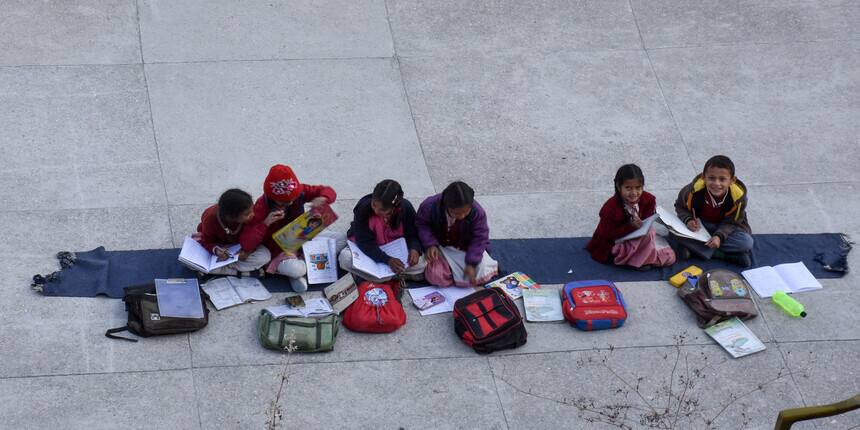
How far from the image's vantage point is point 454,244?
7301mm

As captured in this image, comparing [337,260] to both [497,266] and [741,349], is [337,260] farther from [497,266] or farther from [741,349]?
[741,349]

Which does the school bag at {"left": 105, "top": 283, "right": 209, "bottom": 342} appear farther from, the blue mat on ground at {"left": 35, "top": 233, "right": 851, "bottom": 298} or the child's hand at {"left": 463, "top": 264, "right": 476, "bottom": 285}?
the child's hand at {"left": 463, "top": 264, "right": 476, "bottom": 285}

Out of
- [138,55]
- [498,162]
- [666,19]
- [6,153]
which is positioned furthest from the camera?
[666,19]

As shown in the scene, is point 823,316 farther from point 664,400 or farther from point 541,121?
point 541,121

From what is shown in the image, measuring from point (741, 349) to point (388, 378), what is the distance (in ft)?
7.95

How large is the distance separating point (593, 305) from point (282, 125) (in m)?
3.23

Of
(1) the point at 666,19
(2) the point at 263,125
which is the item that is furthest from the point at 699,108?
(2) the point at 263,125

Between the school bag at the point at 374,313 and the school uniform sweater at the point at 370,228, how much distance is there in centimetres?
32

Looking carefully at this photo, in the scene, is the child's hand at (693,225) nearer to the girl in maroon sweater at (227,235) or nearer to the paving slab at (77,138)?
the girl in maroon sweater at (227,235)

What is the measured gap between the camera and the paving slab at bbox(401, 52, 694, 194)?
8.58 meters

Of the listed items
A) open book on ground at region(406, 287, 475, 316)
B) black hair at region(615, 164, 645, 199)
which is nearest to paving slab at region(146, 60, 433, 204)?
open book on ground at region(406, 287, 475, 316)

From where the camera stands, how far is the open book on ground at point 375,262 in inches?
279

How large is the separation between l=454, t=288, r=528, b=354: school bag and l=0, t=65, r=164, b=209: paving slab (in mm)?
2584

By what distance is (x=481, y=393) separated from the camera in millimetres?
6473
